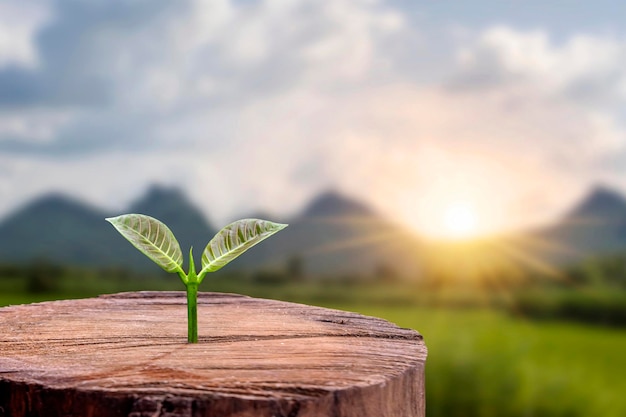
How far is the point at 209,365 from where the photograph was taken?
1680 mm

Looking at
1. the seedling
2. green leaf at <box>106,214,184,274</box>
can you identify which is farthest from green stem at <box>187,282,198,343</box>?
green leaf at <box>106,214,184,274</box>

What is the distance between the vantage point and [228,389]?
1.50 meters

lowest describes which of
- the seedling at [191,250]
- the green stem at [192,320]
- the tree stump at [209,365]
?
the tree stump at [209,365]

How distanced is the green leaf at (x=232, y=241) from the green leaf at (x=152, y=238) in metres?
0.09

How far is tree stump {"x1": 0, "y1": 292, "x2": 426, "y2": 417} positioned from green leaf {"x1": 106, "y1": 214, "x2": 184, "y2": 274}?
9.4 inches

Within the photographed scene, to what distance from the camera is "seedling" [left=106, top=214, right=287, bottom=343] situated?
80.3 inches

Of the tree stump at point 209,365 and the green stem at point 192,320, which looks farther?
the green stem at point 192,320

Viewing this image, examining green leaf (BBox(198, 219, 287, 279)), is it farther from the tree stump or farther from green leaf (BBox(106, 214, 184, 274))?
the tree stump

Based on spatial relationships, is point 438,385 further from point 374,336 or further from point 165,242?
point 165,242

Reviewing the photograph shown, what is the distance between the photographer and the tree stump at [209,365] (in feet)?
4.86

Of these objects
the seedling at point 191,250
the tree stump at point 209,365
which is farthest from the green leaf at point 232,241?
the tree stump at point 209,365

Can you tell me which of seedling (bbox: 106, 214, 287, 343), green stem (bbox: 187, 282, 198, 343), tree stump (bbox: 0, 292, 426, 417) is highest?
seedling (bbox: 106, 214, 287, 343)

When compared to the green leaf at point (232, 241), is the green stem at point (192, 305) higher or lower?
lower

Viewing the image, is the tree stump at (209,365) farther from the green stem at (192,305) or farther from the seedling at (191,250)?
the seedling at (191,250)
